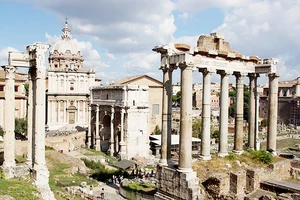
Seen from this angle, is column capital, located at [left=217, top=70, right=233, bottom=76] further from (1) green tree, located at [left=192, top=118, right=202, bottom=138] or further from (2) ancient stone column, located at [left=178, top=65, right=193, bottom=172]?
(1) green tree, located at [left=192, top=118, right=202, bottom=138]

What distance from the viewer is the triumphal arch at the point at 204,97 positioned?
47.6ft

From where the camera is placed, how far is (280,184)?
15.5 meters

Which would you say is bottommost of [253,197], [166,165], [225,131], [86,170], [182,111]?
[86,170]

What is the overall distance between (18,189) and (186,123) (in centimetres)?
830

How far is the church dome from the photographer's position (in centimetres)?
5594

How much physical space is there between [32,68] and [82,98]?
32.4 m

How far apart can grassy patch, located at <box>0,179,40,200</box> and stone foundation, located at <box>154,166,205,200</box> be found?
575cm

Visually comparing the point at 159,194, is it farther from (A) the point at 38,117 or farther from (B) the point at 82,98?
(B) the point at 82,98

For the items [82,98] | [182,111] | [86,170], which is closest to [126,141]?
[86,170]

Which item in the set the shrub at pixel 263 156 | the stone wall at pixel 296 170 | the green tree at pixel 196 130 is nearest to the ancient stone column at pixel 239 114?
the shrub at pixel 263 156

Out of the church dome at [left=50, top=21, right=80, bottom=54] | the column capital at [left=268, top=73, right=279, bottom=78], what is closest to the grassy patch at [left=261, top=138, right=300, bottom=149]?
the column capital at [left=268, top=73, right=279, bottom=78]

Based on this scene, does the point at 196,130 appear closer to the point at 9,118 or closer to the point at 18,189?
the point at 9,118

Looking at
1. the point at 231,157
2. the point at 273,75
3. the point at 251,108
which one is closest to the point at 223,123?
the point at 231,157

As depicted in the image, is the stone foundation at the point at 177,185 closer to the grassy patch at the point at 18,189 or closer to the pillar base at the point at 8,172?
the grassy patch at the point at 18,189
